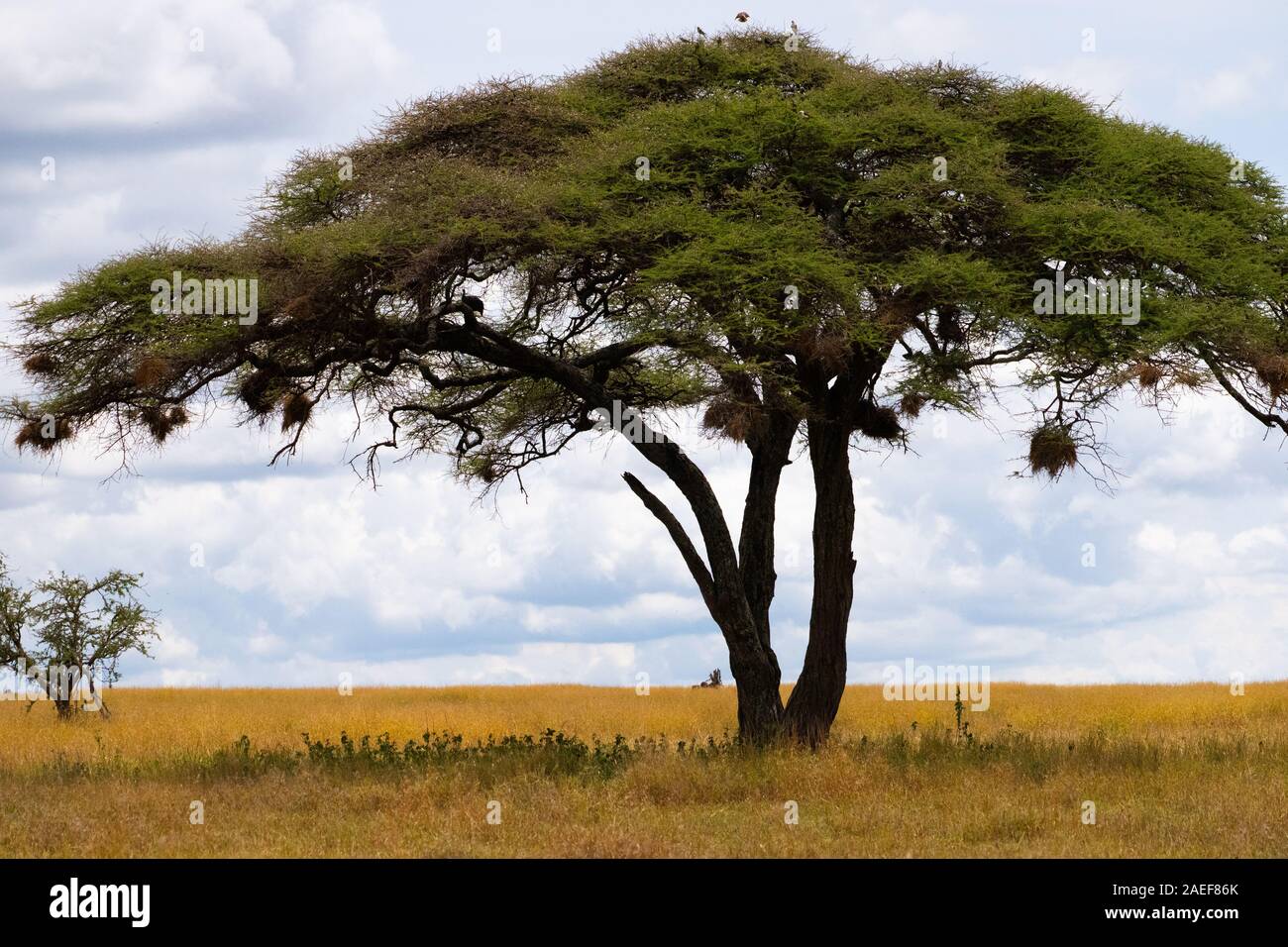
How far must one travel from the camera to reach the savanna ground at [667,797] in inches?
529

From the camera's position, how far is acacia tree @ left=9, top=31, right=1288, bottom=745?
745 inches

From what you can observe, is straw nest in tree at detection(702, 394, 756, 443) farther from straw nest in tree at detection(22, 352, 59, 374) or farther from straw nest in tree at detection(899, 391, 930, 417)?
straw nest in tree at detection(22, 352, 59, 374)

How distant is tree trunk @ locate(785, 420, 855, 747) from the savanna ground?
2.77ft

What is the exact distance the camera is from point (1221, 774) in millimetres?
17375

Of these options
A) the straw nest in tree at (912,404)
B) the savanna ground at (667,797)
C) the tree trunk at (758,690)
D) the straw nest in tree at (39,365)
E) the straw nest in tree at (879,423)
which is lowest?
the savanna ground at (667,797)

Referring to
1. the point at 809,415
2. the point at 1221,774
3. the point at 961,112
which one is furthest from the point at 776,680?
the point at 961,112

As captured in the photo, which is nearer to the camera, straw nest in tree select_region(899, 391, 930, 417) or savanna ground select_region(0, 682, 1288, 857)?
savanna ground select_region(0, 682, 1288, 857)

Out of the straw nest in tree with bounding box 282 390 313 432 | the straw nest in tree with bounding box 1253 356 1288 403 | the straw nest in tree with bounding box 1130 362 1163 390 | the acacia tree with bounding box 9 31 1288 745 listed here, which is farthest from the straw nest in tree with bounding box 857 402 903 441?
the straw nest in tree with bounding box 282 390 313 432

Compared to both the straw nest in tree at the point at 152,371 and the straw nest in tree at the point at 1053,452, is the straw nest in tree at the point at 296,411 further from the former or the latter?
the straw nest in tree at the point at 1053,452

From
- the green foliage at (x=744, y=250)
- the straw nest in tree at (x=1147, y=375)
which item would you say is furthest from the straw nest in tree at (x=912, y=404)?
the straw nest in tree at (x=1147, y=375)

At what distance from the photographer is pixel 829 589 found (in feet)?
69.2

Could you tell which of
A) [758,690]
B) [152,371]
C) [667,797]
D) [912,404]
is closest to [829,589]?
[758,690]

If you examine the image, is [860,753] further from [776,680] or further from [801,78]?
[801,78]

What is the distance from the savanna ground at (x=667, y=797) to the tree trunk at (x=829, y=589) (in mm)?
845
